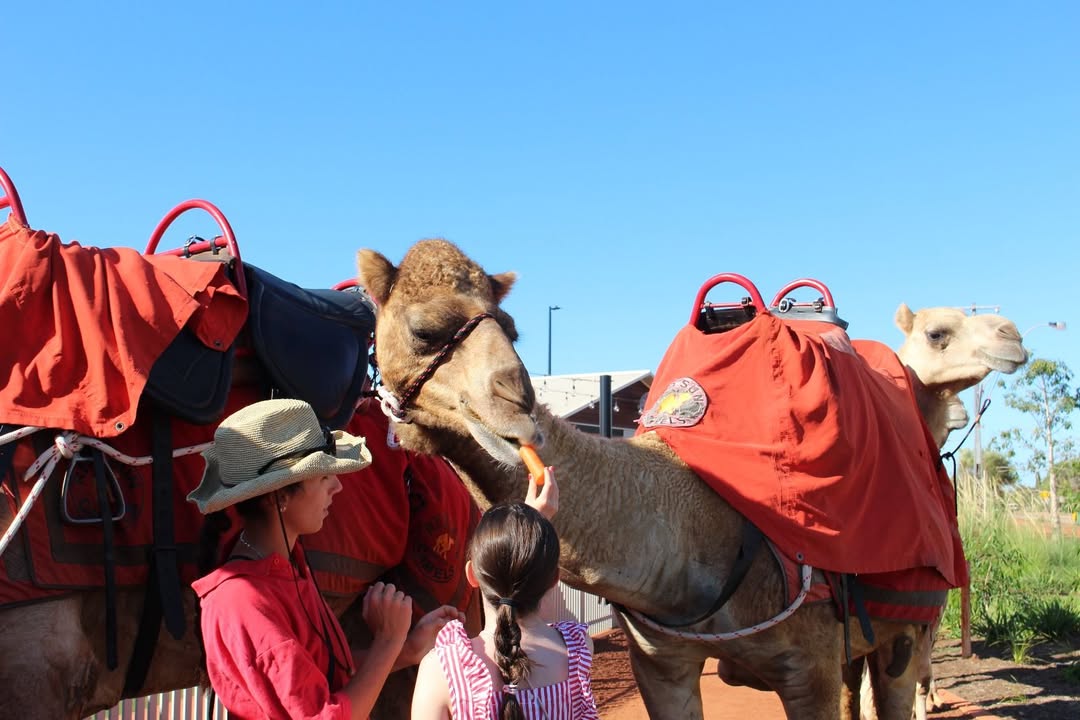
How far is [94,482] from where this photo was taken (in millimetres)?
2613

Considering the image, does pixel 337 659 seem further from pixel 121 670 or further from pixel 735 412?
pixel 735 412

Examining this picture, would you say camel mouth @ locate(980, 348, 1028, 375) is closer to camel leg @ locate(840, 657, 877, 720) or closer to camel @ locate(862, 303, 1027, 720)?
camel @ locate(862, 303, 1027, 720)

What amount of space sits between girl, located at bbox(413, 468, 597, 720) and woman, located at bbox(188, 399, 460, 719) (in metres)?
0.14

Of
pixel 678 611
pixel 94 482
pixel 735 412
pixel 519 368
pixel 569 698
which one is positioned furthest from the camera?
pixel 735 412

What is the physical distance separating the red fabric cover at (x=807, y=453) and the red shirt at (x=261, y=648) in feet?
8.26

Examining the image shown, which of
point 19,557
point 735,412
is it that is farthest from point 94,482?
point 735,412

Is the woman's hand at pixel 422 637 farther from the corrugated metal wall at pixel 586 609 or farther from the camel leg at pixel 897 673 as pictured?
the corrugated metal wall at pixel 586 609

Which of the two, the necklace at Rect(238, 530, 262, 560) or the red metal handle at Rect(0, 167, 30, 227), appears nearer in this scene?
the necklace at Rect(238, 530, 262, 560)

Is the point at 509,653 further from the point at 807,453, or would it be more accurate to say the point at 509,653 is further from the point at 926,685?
the point at 926,685

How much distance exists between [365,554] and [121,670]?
924 mm

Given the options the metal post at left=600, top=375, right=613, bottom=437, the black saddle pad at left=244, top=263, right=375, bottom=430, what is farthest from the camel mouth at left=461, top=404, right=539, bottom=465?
the metal post at left=600, top=375, right=613, bottom=437

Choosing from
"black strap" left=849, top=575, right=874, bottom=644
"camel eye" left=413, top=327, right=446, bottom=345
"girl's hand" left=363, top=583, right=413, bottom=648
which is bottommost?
"black strap" left=849, top=575, right=874, bottom=644

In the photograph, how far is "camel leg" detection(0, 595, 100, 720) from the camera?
234 cm

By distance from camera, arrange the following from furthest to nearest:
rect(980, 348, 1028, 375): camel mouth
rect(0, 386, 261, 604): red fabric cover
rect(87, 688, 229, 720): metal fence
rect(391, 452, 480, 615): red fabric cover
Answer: rect(980, 348, 1028, 375): camel mouth, rect(87, 688, 229, 720): metal fence, rect(391, 452, 480, 615): red fabric cover, rect(0, 386, 261, 604): red fabric cover
